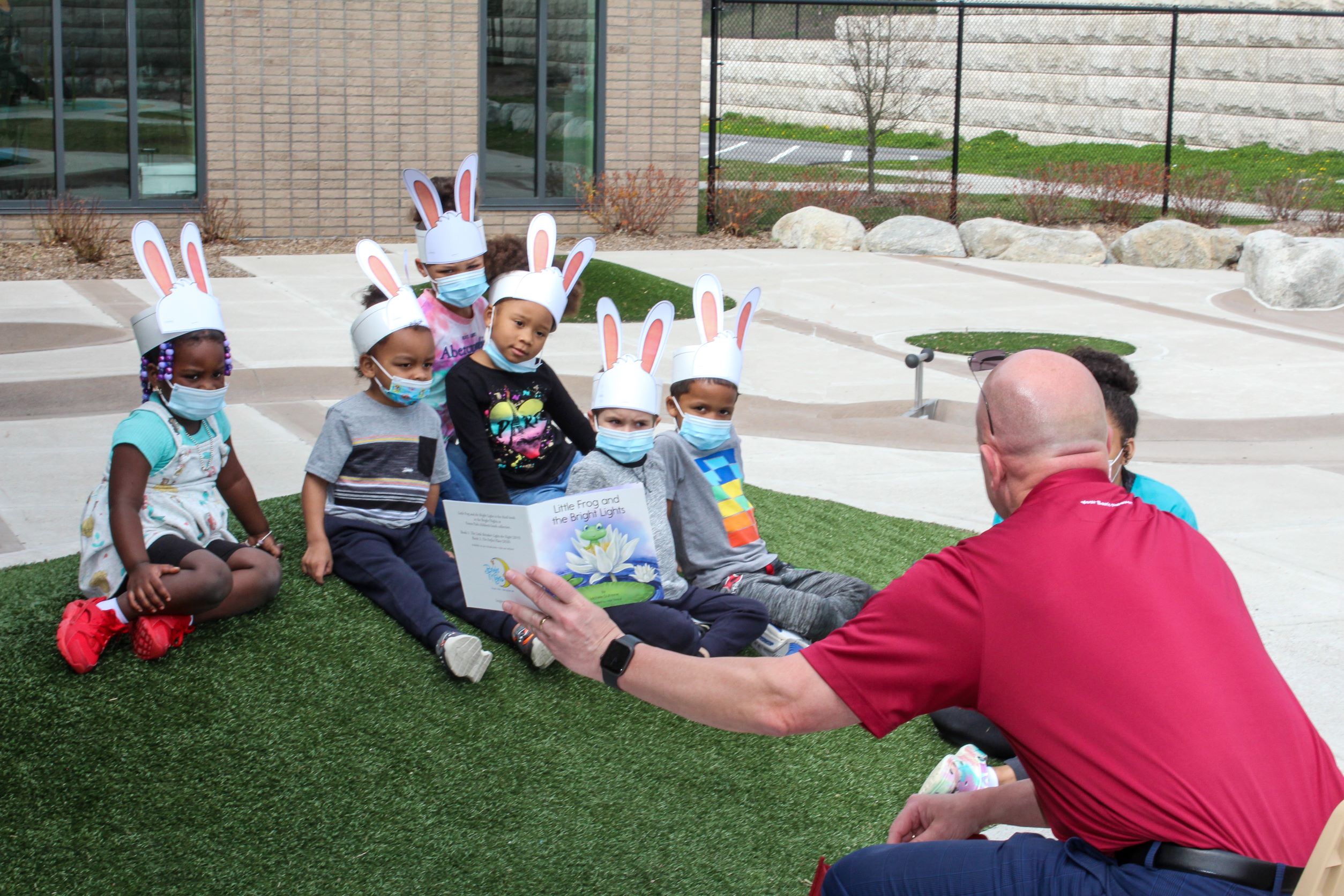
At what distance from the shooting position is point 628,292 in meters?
12.1

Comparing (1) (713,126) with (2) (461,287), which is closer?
(2) (461,287)

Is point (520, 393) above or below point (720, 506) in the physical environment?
above

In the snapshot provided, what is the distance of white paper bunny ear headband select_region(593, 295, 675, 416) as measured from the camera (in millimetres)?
4418

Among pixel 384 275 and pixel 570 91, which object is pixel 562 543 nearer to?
pixel 384 275

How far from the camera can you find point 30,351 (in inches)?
381

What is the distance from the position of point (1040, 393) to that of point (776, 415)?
644 centimetres

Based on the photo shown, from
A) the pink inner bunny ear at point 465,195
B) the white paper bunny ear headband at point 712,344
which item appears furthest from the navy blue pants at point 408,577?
the pink inner bunny ear at point 465,195

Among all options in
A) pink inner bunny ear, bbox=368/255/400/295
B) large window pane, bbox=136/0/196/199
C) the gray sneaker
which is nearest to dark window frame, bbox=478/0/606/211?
large window pane, bbox=136/0/196/199

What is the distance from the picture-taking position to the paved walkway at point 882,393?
6266 millimetres

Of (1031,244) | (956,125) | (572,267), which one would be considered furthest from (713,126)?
(572,267)

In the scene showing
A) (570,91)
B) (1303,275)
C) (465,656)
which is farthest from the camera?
(570,91)

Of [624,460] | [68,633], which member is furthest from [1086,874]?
[68,633]

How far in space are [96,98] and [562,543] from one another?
1375 centimetres

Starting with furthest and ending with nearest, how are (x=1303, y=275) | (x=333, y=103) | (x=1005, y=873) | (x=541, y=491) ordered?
(x=333, y=103)
(x=1303, y=275)
(x=541, y=491)
(x=1005, y=873)
